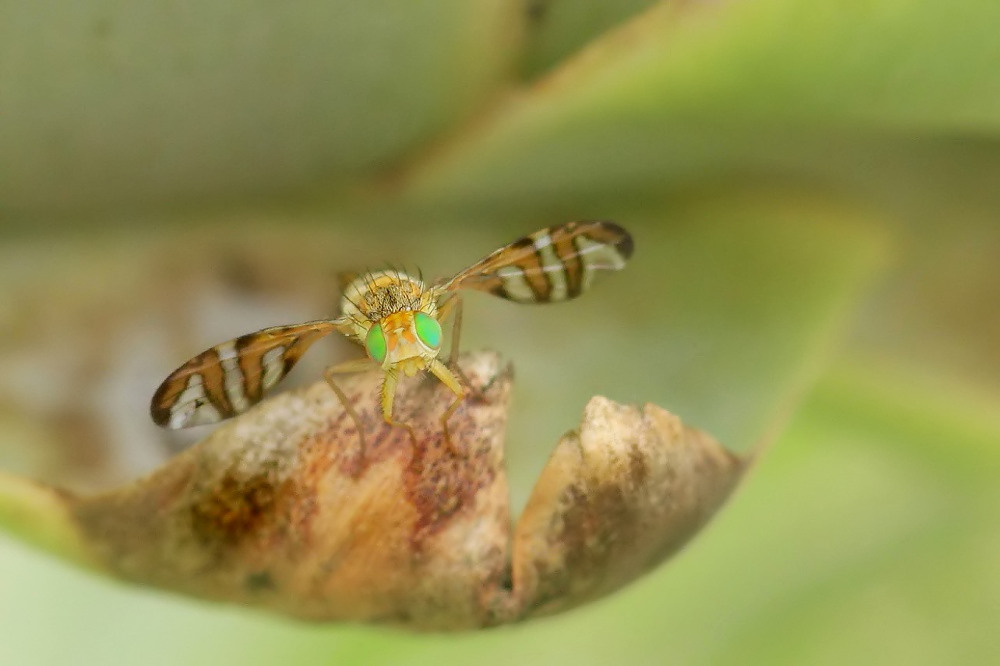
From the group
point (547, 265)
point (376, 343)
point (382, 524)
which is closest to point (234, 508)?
point (382, 524)

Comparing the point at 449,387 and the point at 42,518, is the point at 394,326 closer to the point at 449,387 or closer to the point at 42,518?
the point at 449,387

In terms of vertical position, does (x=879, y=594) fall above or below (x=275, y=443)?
below

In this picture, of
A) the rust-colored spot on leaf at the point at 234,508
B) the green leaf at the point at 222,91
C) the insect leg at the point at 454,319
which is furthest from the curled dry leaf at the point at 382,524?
the green leaf at the point at 222,91

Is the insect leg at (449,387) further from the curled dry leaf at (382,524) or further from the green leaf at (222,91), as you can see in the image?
the green leaf at (222,91)

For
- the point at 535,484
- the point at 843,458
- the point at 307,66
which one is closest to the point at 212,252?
the point at 307,66

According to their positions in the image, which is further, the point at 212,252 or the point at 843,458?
the point at 212,252

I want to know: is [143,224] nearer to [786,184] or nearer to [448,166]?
[448,166]

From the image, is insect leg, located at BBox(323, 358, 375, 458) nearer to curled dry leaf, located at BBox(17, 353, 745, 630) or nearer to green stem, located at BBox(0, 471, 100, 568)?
curled dry leaf, located at BBox(17, 353, 745, 630)
